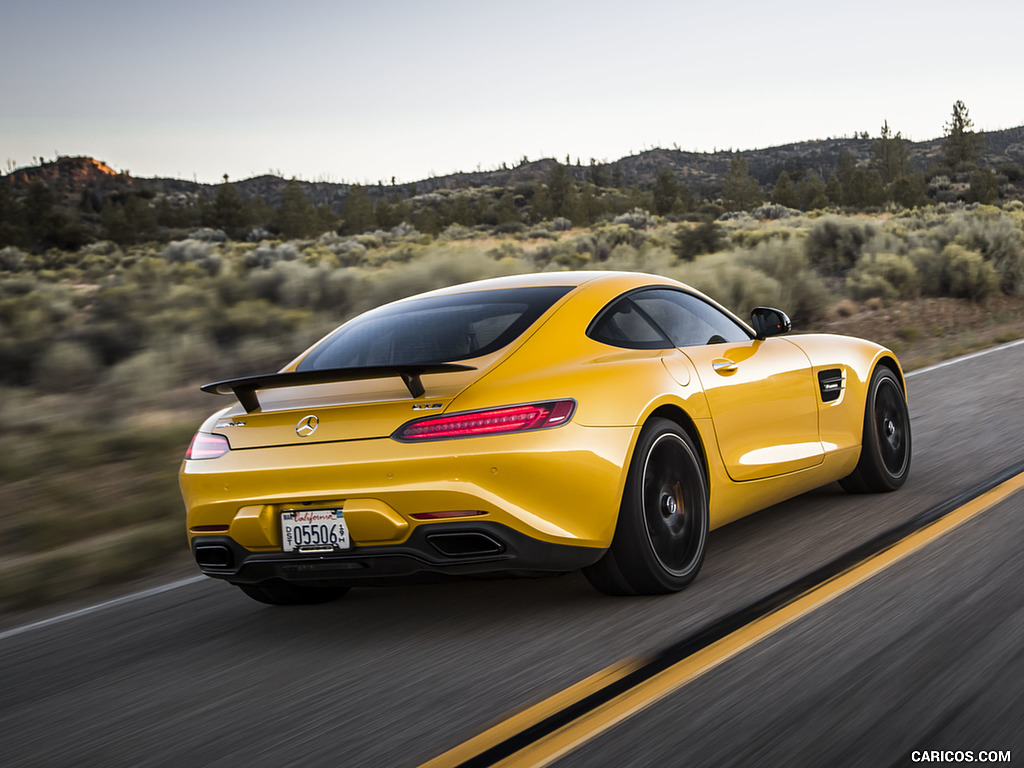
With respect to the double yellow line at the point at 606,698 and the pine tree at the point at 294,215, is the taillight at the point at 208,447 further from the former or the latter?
the pine tree at the point at 294,215

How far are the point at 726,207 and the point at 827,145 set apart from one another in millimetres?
117537

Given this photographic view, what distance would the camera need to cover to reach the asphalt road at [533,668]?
317cm

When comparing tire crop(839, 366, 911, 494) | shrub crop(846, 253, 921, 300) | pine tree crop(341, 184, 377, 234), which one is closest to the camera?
tire crop(839, 366, 911, 494)

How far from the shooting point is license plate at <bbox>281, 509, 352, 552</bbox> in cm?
424

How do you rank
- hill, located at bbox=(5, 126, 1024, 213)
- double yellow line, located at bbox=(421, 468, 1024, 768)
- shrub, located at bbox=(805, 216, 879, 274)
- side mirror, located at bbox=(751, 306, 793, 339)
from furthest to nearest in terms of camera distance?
hill, located at bbox=(5, 126, 1024, 213)
shrub, located at bbox=(805, 216, 879, 274)
side mirror, located at bbox=(751, 306, 793, 339)
double yellow line, located at bbox=(421, 468, 1024, 768)

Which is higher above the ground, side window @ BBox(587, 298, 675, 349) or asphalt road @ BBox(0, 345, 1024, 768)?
side window @ BBox(587, 298, 675, 349)

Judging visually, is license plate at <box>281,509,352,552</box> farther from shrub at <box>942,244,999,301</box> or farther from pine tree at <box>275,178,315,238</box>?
pine tree at <box>275,178,315,238</box>

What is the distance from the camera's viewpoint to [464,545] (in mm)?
4215

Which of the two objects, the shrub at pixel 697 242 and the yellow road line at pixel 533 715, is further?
the shrub at pixel 697 242

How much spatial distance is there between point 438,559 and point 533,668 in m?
0.57

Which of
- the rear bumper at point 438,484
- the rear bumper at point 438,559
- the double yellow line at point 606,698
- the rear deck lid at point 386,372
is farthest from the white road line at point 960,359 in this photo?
the rear bumper at point 438,559

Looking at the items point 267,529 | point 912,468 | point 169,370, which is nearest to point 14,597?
point 267,529

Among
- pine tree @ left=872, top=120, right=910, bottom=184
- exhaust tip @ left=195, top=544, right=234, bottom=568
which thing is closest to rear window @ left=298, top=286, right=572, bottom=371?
exhaust tip @ left=195, top=544, right=234, bottom=568

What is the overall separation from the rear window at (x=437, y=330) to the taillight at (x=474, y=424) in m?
0.37
